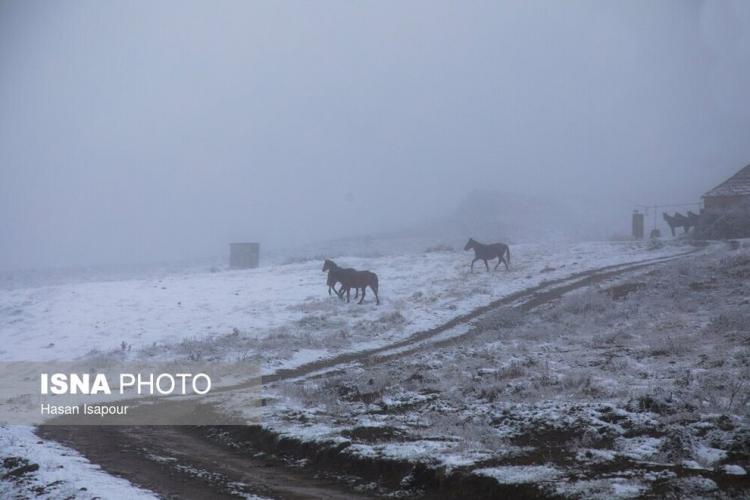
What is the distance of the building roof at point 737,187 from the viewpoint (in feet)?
149

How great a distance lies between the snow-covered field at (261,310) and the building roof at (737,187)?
31.4ft

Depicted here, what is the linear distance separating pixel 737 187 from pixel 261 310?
3804 centimetres

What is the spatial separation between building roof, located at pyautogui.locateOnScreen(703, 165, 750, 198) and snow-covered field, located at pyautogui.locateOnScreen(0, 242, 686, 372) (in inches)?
376

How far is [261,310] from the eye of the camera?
2916cm

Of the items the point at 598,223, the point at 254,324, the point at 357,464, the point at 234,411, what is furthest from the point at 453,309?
the point at 598,223

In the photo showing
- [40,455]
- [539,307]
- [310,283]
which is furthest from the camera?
[310,283]

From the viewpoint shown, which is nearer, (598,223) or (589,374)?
(589,374)

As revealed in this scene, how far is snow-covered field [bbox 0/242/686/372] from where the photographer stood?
75.3ft

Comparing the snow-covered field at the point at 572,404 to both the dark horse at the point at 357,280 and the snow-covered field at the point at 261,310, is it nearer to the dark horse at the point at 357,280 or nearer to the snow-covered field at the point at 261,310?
the snow-covered field at the point at 261,310

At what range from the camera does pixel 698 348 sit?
15719 millimetres

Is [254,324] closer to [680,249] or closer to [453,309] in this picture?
[453,309]

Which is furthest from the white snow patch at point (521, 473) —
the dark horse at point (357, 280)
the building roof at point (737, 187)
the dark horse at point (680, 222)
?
the dark horse at point (680, 222)

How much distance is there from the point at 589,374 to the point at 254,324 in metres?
16.2

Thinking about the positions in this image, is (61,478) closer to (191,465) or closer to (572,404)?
(191,465)
